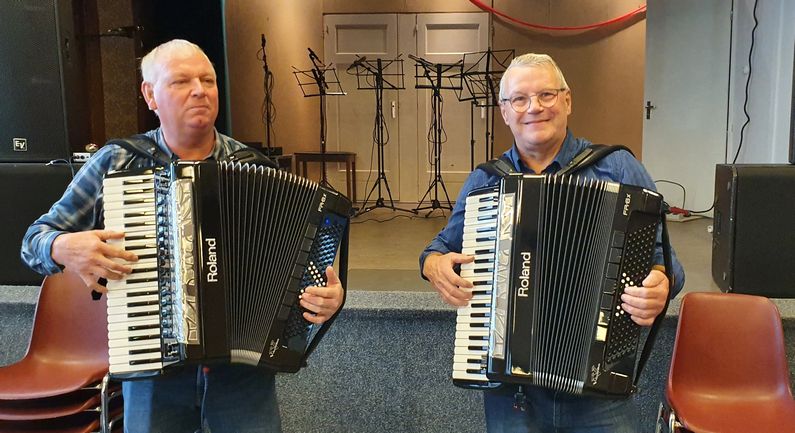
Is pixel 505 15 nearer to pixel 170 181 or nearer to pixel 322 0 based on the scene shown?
pixel 322 0

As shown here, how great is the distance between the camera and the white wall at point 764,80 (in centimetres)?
363

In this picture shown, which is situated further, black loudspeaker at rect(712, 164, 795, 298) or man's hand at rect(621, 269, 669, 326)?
black loudspeaker at rect(712, 164, 795, 298)

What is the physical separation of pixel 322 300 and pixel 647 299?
68 centimetres

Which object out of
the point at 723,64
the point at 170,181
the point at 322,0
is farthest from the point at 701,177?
the point at 170,181

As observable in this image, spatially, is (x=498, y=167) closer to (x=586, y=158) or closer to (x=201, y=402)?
(x=586, y=158)

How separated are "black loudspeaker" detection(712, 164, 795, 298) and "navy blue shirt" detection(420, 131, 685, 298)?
40.1 inches

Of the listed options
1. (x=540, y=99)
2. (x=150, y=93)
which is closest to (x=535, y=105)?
(x=540, y=99)

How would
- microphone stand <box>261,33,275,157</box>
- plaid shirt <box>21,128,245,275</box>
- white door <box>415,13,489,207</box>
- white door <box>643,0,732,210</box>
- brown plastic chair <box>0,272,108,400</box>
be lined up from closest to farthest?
plaid shirt <box>21,128,245,275</box>
brown plastic chair <box>0,272,108,400</box>
white door <box>643,0,732,210</box>
white door <box>415,13,489,207</box>
microphone stand <box>261,33,275,157</box>

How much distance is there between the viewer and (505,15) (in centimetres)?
629

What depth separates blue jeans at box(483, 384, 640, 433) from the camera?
139 centimetres

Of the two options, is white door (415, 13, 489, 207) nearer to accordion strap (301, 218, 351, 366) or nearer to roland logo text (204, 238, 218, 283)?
accordion strap (301, 218, 351, 366)

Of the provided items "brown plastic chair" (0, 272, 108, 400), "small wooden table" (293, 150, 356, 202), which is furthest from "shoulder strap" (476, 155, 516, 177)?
"small wooden table" (293, 150, 356, 202)

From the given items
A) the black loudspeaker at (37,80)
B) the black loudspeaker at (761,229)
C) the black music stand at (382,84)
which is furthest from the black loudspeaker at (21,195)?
the black music stand at (382,84)

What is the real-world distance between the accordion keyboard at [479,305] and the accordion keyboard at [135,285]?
63cm
